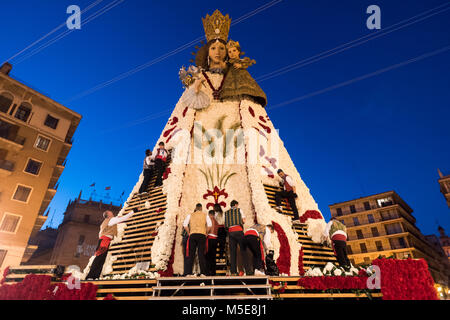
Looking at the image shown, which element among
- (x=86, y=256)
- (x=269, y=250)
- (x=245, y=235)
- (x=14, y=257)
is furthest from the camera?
(x=86, y=256)

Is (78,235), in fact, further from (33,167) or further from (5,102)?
(5,102)

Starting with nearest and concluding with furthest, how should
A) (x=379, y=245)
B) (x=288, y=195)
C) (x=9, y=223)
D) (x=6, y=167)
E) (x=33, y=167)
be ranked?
(x=288, y=195), (x=9, y=223), (x=6, y=167), (x=33, y=167), (x=379, y=245)

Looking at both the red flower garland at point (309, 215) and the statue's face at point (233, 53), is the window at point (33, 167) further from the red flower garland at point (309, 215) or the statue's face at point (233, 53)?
the red flower garland at point (309, 215)

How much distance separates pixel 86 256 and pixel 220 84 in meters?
29.7

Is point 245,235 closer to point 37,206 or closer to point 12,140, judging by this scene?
point 37,206

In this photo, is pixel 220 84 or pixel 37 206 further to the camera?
pixel 37 206

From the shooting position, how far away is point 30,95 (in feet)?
82.1

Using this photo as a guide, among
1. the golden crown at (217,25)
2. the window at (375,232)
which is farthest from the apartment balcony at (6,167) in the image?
the window at (375,232)

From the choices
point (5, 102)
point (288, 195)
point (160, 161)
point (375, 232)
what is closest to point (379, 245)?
point (375, 232)

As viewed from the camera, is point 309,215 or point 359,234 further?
point 359,234

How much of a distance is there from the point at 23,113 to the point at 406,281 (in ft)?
101

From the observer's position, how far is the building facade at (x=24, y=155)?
20.9m

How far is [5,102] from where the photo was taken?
2356cm
